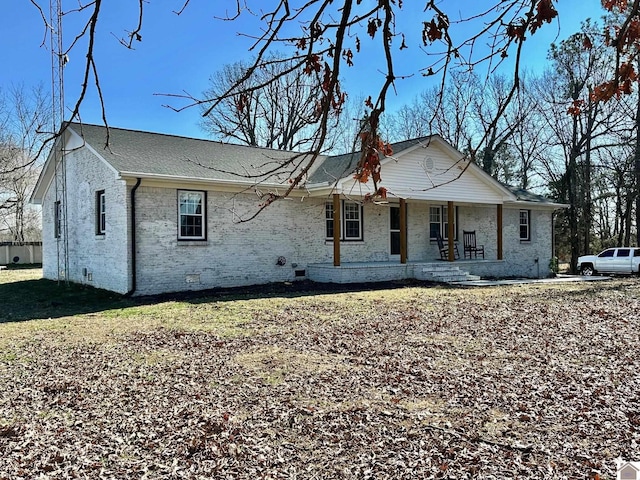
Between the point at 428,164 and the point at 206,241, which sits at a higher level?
the point at 428,164

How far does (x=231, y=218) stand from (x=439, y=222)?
9056 millimetres

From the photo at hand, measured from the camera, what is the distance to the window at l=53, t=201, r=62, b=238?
17967 millimetres

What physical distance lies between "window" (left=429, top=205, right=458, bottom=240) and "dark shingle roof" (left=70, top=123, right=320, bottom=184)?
6.41m

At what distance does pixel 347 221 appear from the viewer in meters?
17.9

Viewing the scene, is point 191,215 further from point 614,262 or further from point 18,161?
point 18,161

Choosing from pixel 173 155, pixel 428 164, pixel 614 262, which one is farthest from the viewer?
Result: pixel 614 262

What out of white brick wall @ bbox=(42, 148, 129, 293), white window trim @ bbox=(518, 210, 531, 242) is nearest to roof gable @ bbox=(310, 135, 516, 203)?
white window trim @ bbox=(518, 210, 531, 242)

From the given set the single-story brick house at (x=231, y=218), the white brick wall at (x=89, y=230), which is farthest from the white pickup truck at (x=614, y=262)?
the white brick wall at (x=89, y=230)

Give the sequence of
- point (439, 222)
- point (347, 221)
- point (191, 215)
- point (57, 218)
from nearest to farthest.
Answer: point (191, 215) < point (347, 221) < point (57, 218) < point (439, 222)

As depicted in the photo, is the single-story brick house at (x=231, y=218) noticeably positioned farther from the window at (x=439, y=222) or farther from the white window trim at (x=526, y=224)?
the white window trim at (x=526, y=224)

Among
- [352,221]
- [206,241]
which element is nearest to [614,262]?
[352,221]

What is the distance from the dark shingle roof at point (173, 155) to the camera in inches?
543

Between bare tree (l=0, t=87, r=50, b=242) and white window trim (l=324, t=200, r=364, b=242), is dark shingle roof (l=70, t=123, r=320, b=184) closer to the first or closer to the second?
white window trim (l=324, t=200, r=364, b=242)

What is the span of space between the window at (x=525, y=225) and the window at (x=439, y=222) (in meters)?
3.84
